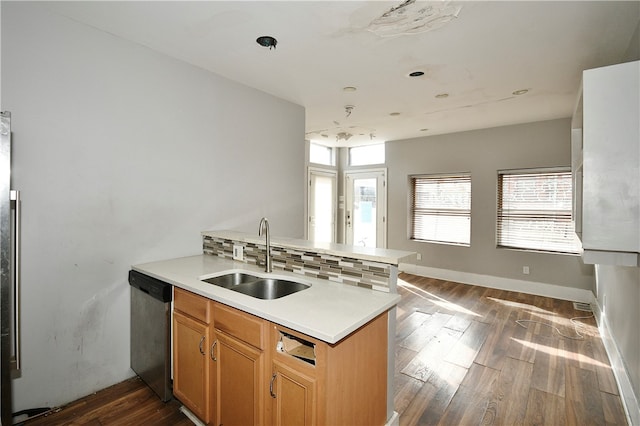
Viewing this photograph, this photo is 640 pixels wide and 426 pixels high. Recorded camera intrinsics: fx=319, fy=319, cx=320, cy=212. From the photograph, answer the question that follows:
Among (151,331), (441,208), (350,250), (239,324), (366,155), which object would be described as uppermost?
(366,155)

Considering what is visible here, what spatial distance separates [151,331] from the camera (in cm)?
222

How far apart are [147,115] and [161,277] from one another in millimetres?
1323

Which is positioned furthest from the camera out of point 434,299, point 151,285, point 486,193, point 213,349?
point 486,193

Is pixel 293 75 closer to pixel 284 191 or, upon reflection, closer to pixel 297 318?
pixel 284 191

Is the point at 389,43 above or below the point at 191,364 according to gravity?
above

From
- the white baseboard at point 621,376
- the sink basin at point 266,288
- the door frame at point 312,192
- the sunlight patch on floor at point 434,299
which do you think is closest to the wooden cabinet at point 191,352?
the sink basin at point 266,288

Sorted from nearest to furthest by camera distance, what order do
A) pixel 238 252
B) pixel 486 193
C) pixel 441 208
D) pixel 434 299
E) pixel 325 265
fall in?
pixel 325 265, pixel 238 252, pixel 434 299, pixel 486 193, pixel 441 208

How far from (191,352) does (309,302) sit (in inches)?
34.6

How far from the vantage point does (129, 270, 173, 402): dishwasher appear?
2096 millimetres

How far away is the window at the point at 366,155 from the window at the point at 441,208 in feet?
2.87

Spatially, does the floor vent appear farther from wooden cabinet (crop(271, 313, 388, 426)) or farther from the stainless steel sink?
the stainless steel sink

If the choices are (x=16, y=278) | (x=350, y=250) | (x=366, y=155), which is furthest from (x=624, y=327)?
(x=366, y=155)

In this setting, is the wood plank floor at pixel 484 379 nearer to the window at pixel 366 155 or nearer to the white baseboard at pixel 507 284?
the white baseboard at pixel 507 284

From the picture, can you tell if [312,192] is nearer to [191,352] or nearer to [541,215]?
[541,215]
